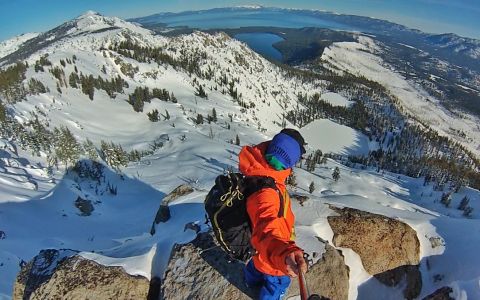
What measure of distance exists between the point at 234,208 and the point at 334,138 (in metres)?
79.2

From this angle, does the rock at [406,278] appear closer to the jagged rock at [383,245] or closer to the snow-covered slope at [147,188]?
the jagged rock at [383,245]

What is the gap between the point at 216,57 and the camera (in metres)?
76.2

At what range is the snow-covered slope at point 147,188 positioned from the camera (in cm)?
682

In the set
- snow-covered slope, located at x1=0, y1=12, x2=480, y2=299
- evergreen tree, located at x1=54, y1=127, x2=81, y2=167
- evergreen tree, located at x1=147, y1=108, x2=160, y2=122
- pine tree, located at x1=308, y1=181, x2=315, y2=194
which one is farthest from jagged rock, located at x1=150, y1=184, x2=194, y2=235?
evergreen tree, located at x1=147, y1=108, x2=160, y2=122

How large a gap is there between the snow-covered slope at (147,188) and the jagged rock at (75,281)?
23cm

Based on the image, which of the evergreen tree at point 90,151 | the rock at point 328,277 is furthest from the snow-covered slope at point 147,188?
the evergreen tree at point 90,151

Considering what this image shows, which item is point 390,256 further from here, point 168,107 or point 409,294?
point 168,107

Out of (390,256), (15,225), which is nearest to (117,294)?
(390,256)

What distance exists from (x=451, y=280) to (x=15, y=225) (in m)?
11.8

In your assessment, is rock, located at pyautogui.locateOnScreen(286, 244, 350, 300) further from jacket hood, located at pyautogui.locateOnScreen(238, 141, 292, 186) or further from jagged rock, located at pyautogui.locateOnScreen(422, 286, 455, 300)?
jacket hood, located at pyautogui.locateOnScreen(238, 141, 292, 186)

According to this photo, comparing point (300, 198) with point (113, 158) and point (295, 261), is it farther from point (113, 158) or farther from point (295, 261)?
point (113, 158)

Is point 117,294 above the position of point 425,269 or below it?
above

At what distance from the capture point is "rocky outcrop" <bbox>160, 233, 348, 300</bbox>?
532cm

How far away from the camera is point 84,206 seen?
13.6m
